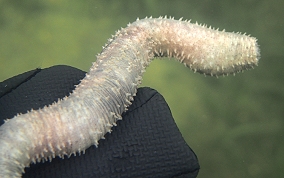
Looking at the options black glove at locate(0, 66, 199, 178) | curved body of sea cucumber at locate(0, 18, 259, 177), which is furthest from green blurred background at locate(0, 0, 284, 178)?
black glove at locate(0, 66, 199, 178)

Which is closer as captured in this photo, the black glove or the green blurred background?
the black glove

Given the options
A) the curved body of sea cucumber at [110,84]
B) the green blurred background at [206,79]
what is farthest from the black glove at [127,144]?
the green blurred background at [206,79]

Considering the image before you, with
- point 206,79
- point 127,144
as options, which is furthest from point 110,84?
point 206,79

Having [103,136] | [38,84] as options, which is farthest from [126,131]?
[38,84]

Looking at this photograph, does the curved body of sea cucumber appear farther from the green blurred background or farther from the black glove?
the green blurred background

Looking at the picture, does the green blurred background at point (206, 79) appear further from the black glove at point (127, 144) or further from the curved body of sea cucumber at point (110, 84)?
the black glove at point (127, 144)
